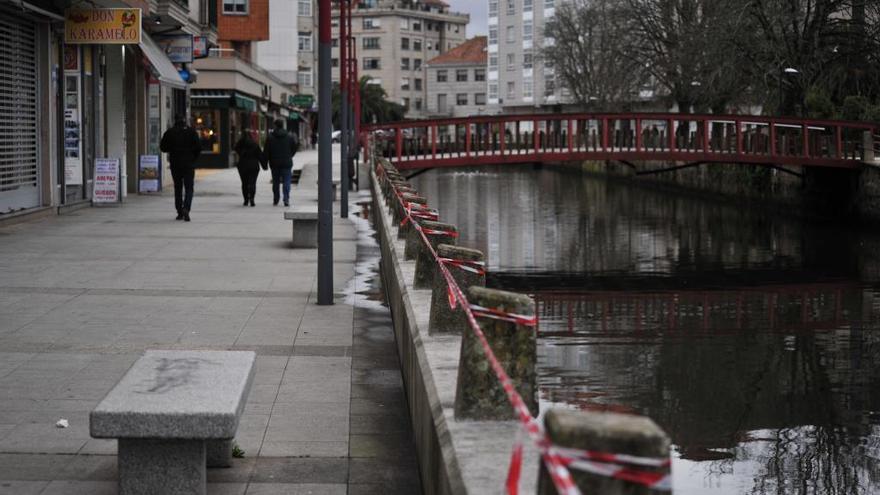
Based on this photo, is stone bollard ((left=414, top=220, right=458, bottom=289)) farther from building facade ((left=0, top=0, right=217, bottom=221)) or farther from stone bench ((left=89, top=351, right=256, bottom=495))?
building facade ((left=0, top=0, right=217, bottom=221))

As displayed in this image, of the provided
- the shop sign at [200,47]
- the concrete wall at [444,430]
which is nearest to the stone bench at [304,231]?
the concrete wall at [444,430]

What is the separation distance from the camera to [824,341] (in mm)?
16656

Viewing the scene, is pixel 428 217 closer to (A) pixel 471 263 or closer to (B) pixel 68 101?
(A) pixel 471 263

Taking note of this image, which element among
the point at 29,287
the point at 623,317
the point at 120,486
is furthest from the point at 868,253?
the point at 120,486

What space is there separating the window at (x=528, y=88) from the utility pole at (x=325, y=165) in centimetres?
10421

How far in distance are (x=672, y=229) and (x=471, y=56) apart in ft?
397

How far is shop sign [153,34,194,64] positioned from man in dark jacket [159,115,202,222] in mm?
8902

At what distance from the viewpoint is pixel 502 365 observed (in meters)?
5.77

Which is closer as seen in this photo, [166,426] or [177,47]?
[166,426]

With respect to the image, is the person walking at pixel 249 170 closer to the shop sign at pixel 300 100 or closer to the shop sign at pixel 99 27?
the shop sign at pixel 99 27

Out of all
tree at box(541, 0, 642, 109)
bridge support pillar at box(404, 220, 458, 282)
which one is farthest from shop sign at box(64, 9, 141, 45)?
tree at box(541, 0, 642, 109)

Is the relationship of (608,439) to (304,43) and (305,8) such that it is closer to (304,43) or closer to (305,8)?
(305,8)

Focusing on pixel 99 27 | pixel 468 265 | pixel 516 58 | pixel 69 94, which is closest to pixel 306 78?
pixel 516 58

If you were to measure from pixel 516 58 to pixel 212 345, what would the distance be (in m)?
111
